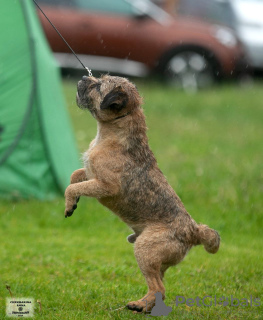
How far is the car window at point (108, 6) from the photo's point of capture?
54.3 ft

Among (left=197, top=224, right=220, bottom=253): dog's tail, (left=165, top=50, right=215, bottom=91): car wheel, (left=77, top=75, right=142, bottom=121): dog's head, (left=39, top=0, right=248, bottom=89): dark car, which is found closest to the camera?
(left=77, top=75, right=142, bottom=121): dog's head

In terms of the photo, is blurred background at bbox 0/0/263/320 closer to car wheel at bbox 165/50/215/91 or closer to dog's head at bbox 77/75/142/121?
car wheel at bbox 165/50/215/91

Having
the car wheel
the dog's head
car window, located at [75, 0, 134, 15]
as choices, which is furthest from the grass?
car window, located at [75, 0, 134, 15]

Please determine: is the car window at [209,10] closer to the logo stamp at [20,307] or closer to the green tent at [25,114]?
the green tent at [25,114]

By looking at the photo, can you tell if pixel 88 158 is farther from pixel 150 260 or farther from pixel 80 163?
pixel 80 163

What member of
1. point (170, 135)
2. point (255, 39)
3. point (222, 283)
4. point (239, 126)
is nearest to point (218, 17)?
point (255, 39)

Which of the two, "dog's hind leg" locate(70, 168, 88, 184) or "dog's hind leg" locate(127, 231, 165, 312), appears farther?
"dog's hind leg" locate(70, 168, 88, 184)

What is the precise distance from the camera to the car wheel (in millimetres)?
17016

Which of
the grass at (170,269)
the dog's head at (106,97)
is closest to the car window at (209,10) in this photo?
the grass at (170,269)

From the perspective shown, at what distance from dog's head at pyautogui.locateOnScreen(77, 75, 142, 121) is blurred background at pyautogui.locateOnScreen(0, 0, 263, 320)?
96cm

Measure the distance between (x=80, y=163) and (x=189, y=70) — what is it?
8.34 metres

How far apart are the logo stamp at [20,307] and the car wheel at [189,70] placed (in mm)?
11810

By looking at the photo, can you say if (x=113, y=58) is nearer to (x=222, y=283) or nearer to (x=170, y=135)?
(x=170, y=135)

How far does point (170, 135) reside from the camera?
13.0 m
